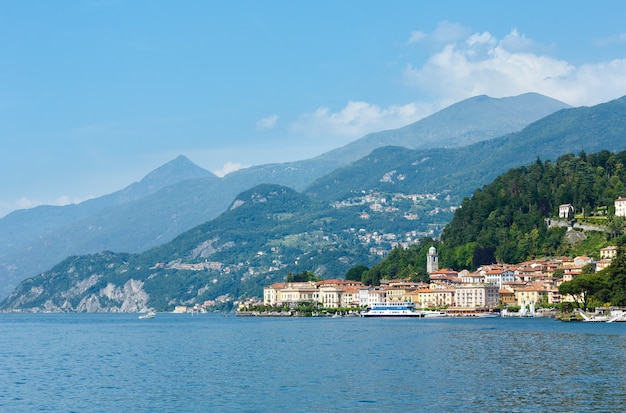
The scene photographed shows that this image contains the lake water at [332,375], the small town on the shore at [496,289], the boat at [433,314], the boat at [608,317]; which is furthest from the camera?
the boat at [433,314]

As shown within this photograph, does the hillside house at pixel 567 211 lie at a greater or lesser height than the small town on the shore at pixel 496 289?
greater

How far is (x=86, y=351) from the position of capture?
287ft

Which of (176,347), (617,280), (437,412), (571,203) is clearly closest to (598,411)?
(437,412)

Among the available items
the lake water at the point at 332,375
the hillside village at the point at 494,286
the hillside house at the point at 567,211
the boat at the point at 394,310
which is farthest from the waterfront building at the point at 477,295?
the lake water at the point at 332,375

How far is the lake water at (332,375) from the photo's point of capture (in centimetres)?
4759

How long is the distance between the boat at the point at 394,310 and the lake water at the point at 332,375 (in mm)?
79019

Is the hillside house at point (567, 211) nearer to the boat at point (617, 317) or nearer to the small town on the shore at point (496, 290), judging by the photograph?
the small town on the shore at point (496, 290)

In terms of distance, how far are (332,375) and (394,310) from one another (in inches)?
4538

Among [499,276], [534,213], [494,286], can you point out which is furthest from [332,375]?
[534,213]

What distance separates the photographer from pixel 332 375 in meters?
59.1

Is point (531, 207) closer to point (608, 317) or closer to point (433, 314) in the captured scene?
point (433, 314)

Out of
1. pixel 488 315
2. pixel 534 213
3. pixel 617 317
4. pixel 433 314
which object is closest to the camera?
pixel 617 317

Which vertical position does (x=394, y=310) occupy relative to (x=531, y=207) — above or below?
below

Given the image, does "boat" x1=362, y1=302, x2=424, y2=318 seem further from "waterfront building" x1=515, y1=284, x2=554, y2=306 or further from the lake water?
the lake water
